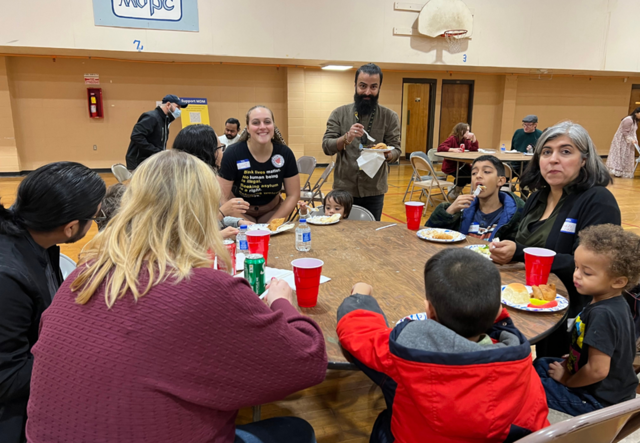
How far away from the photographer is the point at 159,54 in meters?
8.91

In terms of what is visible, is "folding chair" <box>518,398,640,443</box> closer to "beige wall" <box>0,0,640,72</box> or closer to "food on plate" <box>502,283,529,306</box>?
"food on plate" <box>502,283,529,306</box>

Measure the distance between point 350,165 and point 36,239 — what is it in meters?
2.48

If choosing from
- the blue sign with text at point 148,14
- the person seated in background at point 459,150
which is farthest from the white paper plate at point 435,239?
the blue sign with text at point 148,14

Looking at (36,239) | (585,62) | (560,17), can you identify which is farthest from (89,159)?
(585,62)

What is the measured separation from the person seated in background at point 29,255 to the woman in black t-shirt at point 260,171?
5.32 ft

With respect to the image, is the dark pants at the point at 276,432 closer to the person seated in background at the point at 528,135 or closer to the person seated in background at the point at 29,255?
the person seated in background at the point at 29,255

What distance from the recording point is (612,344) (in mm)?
1386

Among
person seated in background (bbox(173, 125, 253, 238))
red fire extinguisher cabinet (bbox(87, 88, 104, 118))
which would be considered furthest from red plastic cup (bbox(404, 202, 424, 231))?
red fire extinguisher cabinet (bbox(87, 88, 104, 118))

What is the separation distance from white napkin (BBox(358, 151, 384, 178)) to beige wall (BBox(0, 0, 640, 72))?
6722mm

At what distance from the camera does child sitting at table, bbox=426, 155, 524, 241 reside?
2.56m

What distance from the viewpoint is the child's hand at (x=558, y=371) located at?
5.14ft

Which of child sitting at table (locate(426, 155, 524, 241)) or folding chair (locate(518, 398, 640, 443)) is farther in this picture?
child sitting at table (locate(426, 155, 524, 241))

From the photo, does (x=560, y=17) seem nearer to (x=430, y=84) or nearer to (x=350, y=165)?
(x=430, y=84)

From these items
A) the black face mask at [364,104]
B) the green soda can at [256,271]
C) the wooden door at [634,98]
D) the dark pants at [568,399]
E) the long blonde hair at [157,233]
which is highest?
the wooden door at [634,98]
